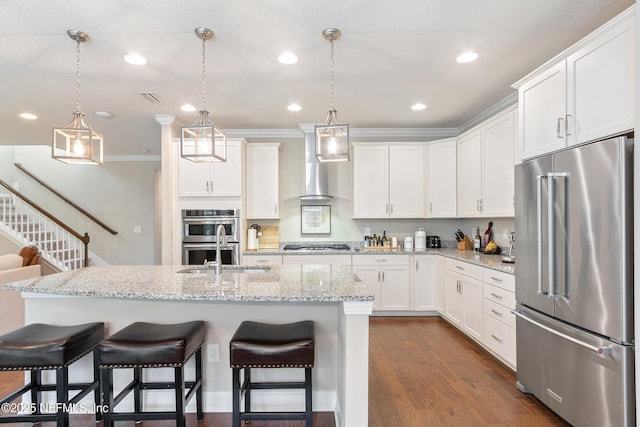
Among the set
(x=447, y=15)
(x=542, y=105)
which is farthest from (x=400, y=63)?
(x=542, y=105)

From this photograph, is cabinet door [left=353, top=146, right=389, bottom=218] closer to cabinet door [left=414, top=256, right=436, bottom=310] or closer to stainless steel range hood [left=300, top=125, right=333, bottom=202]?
stainless steel range hood [left=300, top=125, right=333, bottom=202]

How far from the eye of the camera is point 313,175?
15.4 feet

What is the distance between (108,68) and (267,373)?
9.33 feet

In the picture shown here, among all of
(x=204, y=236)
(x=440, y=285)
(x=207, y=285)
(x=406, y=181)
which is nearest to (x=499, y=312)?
(x=440, y=285)

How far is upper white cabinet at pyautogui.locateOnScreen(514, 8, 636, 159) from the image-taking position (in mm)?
1709

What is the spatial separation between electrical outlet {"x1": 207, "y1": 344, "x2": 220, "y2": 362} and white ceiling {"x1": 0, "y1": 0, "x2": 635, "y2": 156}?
2.18 meters

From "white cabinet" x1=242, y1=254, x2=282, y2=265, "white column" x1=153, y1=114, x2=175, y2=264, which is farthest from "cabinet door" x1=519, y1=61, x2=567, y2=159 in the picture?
"white column" x1=153, y1=114, x2=175, y2=264

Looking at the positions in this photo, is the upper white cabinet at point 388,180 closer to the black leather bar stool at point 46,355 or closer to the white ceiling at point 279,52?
the white ceiling at point 279,52

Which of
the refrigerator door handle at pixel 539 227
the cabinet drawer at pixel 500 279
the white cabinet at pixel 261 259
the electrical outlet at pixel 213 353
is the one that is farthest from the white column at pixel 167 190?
the refrigerator door handle at pixel 539 227

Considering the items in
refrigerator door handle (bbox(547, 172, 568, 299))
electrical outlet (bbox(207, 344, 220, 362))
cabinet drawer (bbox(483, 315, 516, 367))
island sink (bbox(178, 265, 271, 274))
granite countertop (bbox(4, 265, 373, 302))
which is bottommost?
cabinet drawer (bbox(483, 315, 516, 367))

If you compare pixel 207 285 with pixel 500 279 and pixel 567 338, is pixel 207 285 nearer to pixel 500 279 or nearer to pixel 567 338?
pixel 567 338

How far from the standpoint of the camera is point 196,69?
2.91 meters

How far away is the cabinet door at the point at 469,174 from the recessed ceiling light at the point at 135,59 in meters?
3.49

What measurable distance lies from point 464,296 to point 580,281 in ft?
5.84
